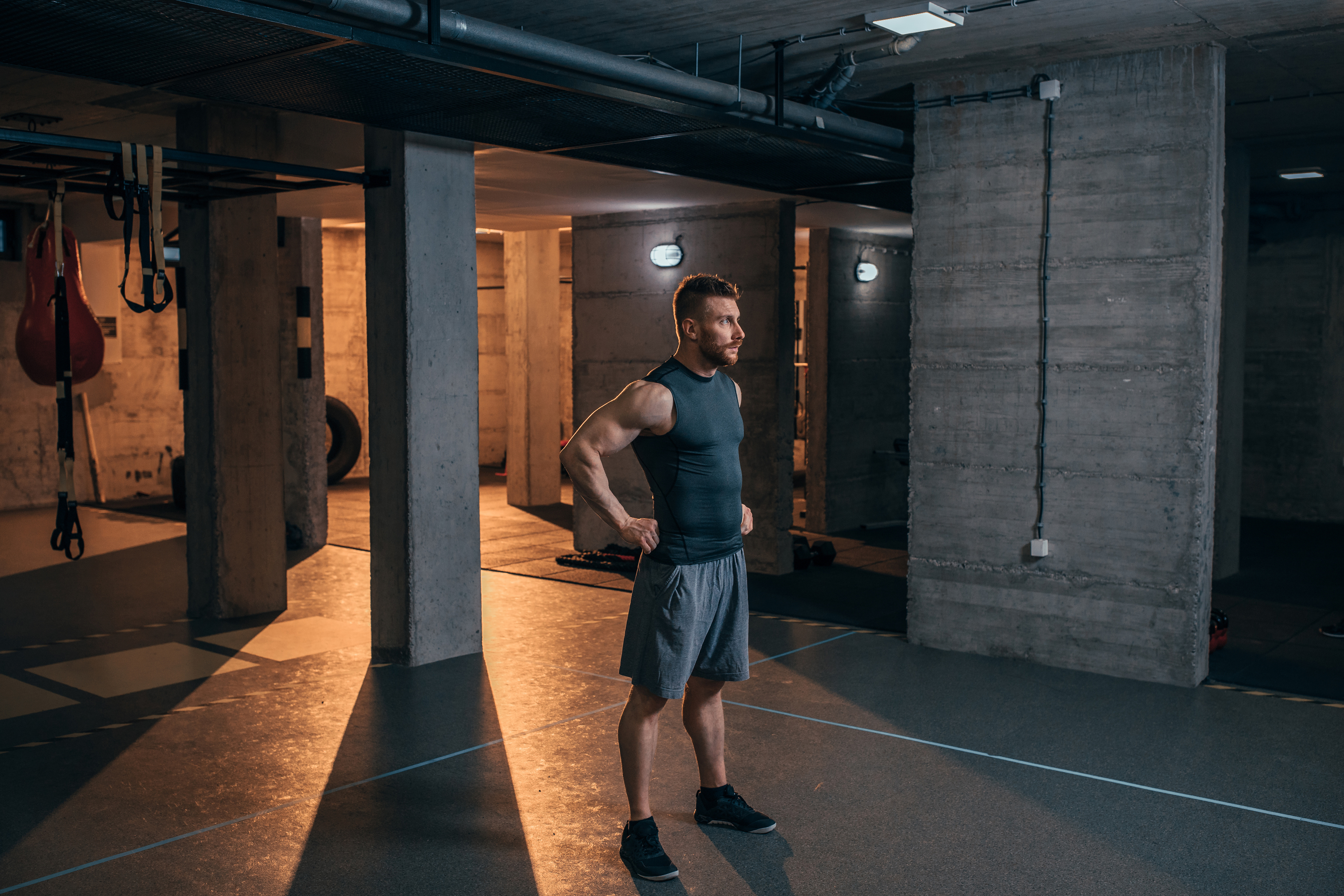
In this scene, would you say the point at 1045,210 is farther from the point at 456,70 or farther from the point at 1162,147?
the point at 456,70

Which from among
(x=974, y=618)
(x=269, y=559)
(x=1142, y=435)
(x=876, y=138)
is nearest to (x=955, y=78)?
(x=876, y=138)

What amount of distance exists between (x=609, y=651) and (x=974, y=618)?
192 cm

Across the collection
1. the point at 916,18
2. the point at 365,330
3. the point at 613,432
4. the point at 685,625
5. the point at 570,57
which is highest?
the point at 916,18

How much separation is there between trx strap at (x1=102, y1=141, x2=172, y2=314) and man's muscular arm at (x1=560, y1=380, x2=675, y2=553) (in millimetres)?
1858

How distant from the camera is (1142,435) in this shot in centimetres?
550

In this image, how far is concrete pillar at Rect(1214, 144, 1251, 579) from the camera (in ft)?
26.6

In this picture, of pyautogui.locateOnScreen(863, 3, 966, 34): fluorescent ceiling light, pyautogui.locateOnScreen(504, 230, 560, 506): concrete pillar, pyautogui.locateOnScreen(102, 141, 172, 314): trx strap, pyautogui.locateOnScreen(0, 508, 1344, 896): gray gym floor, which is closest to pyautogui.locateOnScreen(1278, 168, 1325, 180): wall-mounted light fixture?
pyautogui.locateOnScreen(0, 508, 1344, 896): gray gym floor

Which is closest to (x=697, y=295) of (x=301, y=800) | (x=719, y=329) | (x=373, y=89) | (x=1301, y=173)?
(x=719, y=329)

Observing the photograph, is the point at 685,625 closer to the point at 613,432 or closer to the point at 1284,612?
the point at 613,432

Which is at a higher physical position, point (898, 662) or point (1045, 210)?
point (1045, 210)

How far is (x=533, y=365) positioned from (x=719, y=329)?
29.8 feet

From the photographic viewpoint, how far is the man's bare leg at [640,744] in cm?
345

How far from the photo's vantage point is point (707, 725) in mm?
3672

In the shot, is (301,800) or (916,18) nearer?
(301,800)
